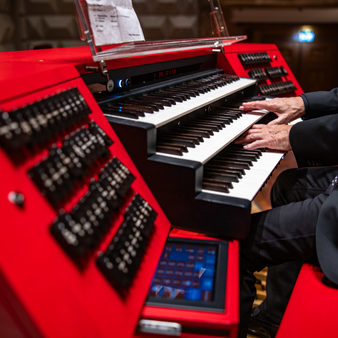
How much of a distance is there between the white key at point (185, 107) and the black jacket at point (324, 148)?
323 mm

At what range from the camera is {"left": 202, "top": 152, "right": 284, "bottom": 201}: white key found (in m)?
0.97

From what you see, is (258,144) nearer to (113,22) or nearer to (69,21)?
(113,22)

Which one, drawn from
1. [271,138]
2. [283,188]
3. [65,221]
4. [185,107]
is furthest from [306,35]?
[65,221]

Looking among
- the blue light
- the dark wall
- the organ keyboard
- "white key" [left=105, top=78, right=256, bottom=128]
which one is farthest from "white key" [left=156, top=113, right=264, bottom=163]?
the blue light

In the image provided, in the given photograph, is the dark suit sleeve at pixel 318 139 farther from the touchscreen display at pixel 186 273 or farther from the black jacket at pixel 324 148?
the touchscreen display at pixel 186 273

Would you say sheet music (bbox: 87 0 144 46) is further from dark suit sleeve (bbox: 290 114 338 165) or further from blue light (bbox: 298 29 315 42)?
blue light (bbox: 298 29 315 42)

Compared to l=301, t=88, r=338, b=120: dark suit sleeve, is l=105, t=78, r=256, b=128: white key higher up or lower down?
higher up

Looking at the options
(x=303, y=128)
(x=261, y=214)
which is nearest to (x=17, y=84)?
(x=261, y=214)

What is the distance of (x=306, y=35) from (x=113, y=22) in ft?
14.3

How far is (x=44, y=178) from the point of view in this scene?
23.8 inches

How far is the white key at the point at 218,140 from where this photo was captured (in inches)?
38.7

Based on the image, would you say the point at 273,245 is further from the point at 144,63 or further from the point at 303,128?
the point at 144,63

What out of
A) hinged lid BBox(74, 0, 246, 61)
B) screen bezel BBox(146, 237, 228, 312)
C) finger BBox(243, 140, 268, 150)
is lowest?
screen bezel BBox(146, 237, 228, 312)

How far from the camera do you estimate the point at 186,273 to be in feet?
2.67
